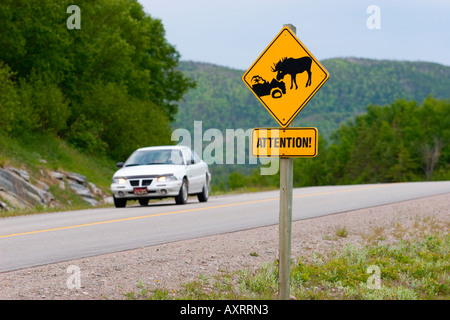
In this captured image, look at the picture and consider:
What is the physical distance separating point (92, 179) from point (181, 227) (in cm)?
2231

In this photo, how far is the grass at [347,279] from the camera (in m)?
8.16

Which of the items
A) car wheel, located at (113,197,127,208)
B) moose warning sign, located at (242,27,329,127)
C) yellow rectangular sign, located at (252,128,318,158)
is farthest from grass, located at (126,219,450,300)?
car wheel, located at (113,197,127,208)

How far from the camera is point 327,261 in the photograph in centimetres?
1046

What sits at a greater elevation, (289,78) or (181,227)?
(289,78)

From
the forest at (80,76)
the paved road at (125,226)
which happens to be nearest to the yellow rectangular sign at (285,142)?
the paved road at (125,226)

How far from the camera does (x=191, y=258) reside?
33.2ft

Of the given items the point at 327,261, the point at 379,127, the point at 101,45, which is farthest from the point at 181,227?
the point at 379,127

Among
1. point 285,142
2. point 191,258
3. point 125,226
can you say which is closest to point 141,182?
point 125,226

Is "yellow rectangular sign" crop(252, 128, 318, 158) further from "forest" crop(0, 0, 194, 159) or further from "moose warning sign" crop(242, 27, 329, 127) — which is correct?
"forest" crop(0, 0, 194, 159)

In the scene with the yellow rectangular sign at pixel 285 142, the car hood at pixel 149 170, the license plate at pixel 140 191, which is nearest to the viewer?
the yellow rectangular sign at pixel 285 142

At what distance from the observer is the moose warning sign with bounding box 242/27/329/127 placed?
266 inches

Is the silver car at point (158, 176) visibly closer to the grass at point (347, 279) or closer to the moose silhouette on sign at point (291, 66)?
the grass at point (347, 279)

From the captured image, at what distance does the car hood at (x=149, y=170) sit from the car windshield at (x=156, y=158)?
388mm
